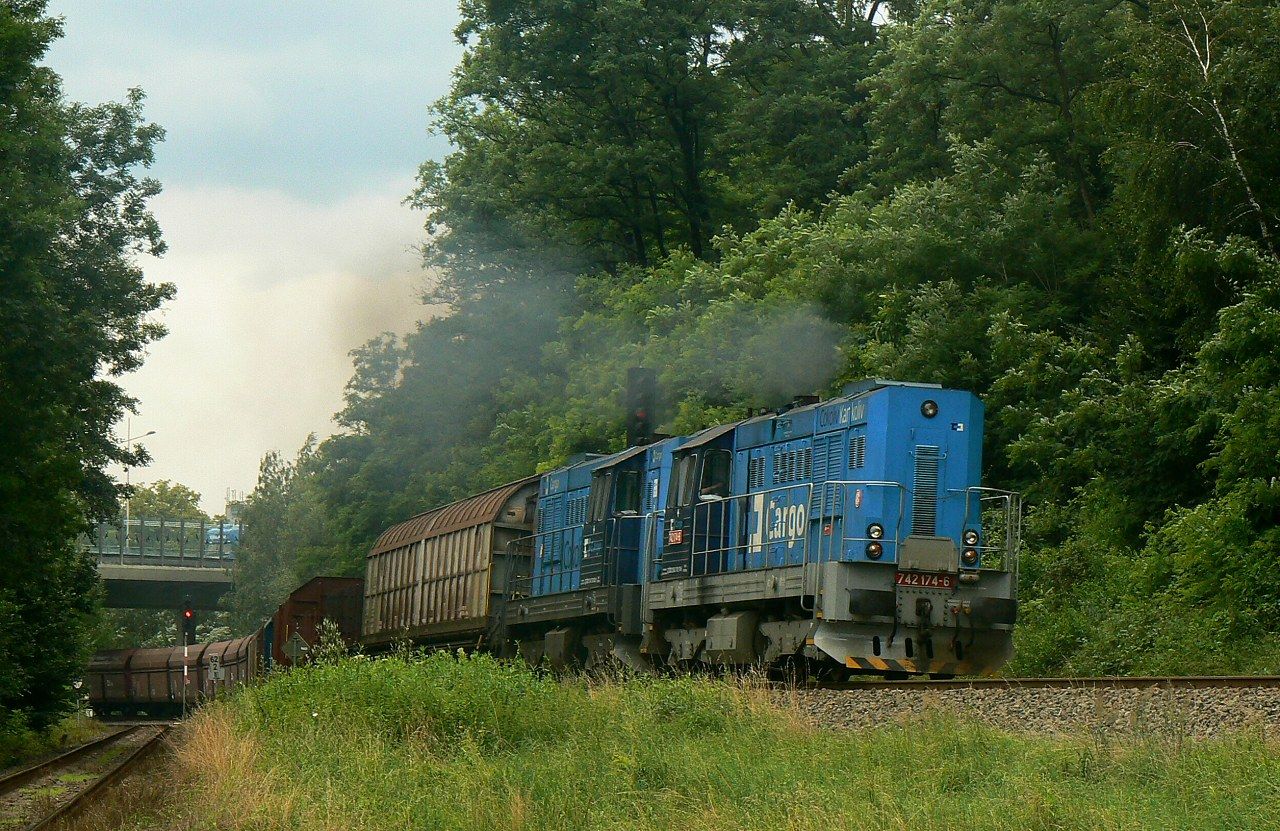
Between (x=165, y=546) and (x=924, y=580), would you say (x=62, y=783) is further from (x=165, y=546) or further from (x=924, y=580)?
(x=165, y=546)

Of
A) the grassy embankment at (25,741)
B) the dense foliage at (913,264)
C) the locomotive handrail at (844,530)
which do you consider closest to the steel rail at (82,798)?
the grassy embankment at (25,741)

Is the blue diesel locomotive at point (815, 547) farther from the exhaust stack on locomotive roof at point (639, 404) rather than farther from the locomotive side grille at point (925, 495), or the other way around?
the exhaust stack on locomotive roof at point (639, 404)

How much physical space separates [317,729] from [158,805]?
6.15ft

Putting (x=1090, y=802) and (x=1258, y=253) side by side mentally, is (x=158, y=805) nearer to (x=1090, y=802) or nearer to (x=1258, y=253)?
(x=1090, y=802)

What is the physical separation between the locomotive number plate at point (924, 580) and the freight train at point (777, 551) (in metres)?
0.02

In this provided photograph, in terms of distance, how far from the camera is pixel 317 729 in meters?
15.4

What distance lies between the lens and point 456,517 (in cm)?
2747

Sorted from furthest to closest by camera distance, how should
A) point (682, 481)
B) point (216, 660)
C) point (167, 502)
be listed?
point (167, 502)
point (216, 660)
point (682, 481)

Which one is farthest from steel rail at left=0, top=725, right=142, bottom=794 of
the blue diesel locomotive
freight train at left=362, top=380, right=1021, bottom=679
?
the blue diesel locomotive

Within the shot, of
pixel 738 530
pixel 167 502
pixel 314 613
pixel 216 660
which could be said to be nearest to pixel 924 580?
pixel 738 530

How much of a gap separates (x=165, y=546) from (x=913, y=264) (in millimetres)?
44567

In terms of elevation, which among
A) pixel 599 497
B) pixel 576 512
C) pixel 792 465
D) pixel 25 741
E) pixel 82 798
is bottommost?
pixel 25 741

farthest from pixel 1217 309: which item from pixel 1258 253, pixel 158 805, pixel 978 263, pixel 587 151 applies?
pixel 587 151

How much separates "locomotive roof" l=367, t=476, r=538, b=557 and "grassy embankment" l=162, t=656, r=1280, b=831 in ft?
27.9
